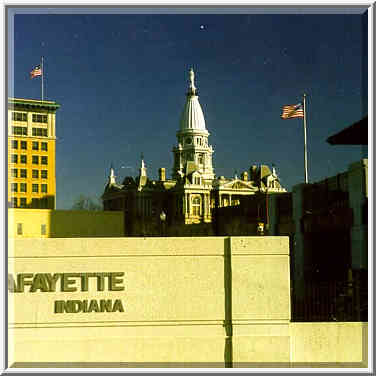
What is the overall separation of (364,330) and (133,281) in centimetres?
515

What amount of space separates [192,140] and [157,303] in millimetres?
145090

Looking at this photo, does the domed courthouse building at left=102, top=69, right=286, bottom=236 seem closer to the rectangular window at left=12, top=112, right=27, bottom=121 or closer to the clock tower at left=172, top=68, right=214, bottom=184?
the clock tower at left=172, top=68, right=214, bottom=184

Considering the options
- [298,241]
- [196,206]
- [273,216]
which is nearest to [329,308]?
[298,241]

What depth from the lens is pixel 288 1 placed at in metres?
12.0

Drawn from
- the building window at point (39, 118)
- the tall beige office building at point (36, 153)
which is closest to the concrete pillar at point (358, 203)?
the tall beige office building at point (36, 153)

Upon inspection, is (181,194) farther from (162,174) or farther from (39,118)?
(39,118)

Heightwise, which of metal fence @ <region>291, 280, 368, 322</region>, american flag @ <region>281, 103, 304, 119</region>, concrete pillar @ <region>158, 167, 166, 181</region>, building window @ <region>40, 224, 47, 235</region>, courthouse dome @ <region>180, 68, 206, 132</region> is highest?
courthouse dome @ <region>180, 68, 206, 132</region>

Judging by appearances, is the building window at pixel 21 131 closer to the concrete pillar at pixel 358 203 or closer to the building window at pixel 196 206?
the building window at pixel 196 206

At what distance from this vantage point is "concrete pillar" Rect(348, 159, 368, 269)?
23.8m

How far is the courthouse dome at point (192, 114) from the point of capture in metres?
156

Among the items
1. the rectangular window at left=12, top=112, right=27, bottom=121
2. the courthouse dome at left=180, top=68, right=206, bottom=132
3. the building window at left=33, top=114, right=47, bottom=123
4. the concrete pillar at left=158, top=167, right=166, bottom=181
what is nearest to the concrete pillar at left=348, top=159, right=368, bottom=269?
A: the rectangular window at left=12, top=112, right=27, bottom=121

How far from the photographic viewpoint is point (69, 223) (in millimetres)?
40906

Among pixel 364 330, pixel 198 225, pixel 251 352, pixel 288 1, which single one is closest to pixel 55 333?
pixel 251 352

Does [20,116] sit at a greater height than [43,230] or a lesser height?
greater
